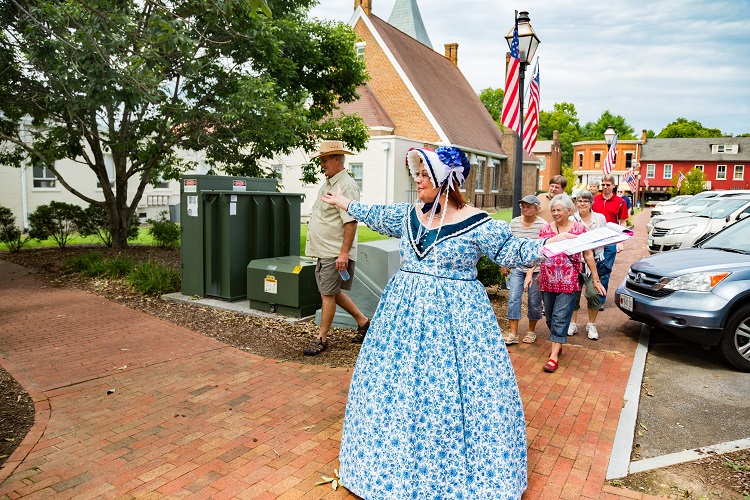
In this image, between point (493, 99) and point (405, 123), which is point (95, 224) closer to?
point (405, 123)

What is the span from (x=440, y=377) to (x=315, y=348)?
3140 mm

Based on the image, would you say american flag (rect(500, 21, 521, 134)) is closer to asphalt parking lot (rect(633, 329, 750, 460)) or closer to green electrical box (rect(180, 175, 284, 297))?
green electrical box (rect(180, 175, 284, 297))

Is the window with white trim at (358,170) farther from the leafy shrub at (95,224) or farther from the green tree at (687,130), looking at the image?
the green tree at (687,130)

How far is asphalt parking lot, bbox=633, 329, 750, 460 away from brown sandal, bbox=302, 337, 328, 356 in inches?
124

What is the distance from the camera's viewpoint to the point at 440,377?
3092 mm

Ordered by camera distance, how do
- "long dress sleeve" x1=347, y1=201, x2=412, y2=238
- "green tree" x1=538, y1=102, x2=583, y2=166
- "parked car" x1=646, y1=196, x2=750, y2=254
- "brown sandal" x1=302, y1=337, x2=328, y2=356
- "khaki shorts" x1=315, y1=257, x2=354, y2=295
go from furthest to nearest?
1. "green tree" x1=538, y1=102, x2=583, y2=166
2. "parked car" x1=646, y1=196, x2=750, y2=254
3. "brown sandal" x1=302, y1=337, x2=328, y2=356
4. "khaki shorts" x1=315, y1=257, x2=354, y2=295
5. "long dress sleeve" x1=347, y1=201, x2=412, y2=238

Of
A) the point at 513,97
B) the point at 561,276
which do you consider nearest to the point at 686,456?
the point at 561,276

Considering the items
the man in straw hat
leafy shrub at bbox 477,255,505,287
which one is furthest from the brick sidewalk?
leafy shrub at bbox 477,255,505,287

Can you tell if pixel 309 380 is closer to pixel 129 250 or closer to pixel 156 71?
pixel 156 71

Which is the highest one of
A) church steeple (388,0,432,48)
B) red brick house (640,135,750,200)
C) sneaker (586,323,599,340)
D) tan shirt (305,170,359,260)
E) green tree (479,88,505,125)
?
church steeple (388,0,432,48)

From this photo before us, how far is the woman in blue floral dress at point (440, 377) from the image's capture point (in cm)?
307

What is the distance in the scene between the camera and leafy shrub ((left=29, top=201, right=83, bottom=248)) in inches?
569

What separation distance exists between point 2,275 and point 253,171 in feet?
18.1

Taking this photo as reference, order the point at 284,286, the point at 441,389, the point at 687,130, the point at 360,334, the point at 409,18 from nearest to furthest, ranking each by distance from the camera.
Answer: the point at 441,389 < the point at 360,334 < the point at 284,286 < the point at 409,18 < the point at 687,130
